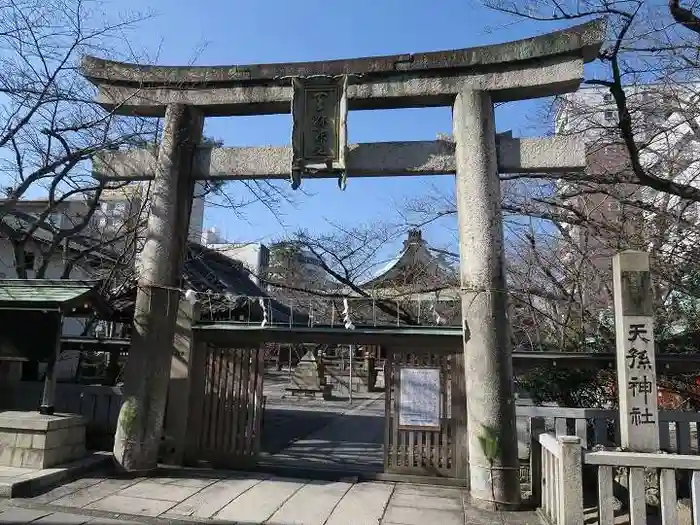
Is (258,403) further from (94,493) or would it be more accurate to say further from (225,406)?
(94,493)

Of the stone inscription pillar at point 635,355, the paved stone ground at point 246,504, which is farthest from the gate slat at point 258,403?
the stone inscription pillar at point 635,355

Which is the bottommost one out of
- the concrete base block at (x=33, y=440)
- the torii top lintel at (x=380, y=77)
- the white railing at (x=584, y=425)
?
the concrete base block at (x=33, y=440)

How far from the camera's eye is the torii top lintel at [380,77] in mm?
8617

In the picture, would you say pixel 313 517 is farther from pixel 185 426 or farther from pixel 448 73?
pixel 448 73

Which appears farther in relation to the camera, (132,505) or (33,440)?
(33,440)

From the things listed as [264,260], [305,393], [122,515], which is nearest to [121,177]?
[122,515]

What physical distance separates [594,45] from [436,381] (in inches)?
234

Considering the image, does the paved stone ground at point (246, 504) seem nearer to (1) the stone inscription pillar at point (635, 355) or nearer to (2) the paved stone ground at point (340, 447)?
(2) the paved stone ground at point (340, 447)

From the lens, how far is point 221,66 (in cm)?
983

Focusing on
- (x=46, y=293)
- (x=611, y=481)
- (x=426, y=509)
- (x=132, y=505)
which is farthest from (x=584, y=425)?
(x=46, y=293)

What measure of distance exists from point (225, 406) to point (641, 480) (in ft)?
21.4

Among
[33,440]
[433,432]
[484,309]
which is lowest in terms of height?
[33,440]

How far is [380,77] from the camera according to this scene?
938cm

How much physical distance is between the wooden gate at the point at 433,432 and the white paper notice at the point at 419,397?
5 centimetres
